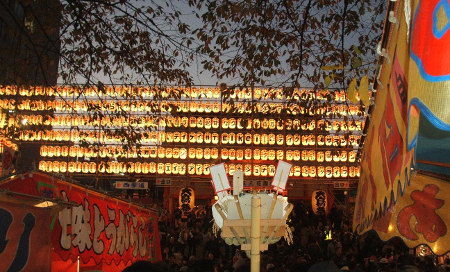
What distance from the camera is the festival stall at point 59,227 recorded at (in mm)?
5262

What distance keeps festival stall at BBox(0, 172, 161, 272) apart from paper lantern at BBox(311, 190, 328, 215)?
16.9 m

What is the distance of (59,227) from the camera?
659cm

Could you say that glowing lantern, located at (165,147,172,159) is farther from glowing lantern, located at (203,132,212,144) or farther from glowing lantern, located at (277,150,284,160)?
glowing lantern, located at (277,150,284,160)

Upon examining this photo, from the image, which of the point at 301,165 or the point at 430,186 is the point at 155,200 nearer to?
the point at 301,165

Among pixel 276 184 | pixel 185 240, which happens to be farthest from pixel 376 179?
pixel 185 240

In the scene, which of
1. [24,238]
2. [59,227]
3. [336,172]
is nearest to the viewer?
[24,238]

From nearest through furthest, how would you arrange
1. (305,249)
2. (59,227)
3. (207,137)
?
(59,227)
(305,249)
(207,137)

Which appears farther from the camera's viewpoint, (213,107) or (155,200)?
(155,200)

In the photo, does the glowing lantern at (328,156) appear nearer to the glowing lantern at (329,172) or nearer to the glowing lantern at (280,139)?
the glowing lantern at (329,172)

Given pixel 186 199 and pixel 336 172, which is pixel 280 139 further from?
pixel 186 199

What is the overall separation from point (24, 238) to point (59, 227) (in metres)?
1.13

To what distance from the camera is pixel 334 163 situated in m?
27.2

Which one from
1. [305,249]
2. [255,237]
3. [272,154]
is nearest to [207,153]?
[272,154]

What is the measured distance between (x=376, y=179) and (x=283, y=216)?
76cm
